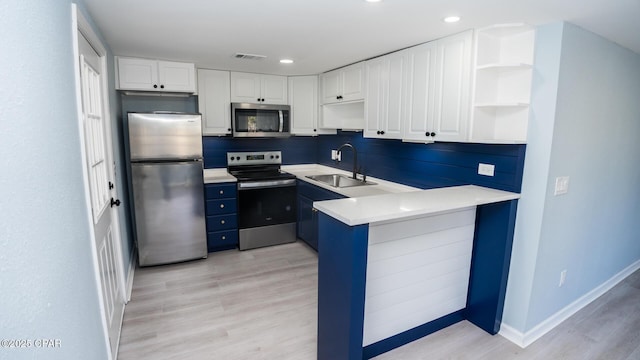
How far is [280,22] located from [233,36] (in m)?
0.56

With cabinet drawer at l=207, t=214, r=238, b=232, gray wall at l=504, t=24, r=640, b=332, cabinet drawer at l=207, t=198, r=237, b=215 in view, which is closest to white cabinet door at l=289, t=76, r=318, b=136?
cabinet drawer at l=207, t=198, r=237, b=215

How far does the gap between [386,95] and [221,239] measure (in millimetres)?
2600

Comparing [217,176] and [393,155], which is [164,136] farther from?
[393,155]

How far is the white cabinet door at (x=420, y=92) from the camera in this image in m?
2.64

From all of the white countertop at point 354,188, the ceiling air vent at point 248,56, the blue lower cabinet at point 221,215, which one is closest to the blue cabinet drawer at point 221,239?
the blue lower cabinet at point 221,215

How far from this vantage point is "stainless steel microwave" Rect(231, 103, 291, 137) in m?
4.06

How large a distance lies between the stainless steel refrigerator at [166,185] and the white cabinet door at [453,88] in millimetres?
2492

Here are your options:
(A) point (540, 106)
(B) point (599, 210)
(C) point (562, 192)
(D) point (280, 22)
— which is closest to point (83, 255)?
(D) point (280, 22)

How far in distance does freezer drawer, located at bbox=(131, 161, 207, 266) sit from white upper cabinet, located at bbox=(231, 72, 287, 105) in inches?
45.1

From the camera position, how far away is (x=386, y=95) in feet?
10.2

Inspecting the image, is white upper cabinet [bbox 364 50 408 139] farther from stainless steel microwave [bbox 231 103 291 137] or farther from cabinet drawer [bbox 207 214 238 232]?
cabinet drawer [bbox 207 214 238 232]

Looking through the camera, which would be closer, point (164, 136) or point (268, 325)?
point (268, 325)

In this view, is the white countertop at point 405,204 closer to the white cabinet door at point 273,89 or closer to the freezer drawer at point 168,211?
the freezer drawer at point 168,211

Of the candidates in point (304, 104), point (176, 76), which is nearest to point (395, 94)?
point (304, 104)
